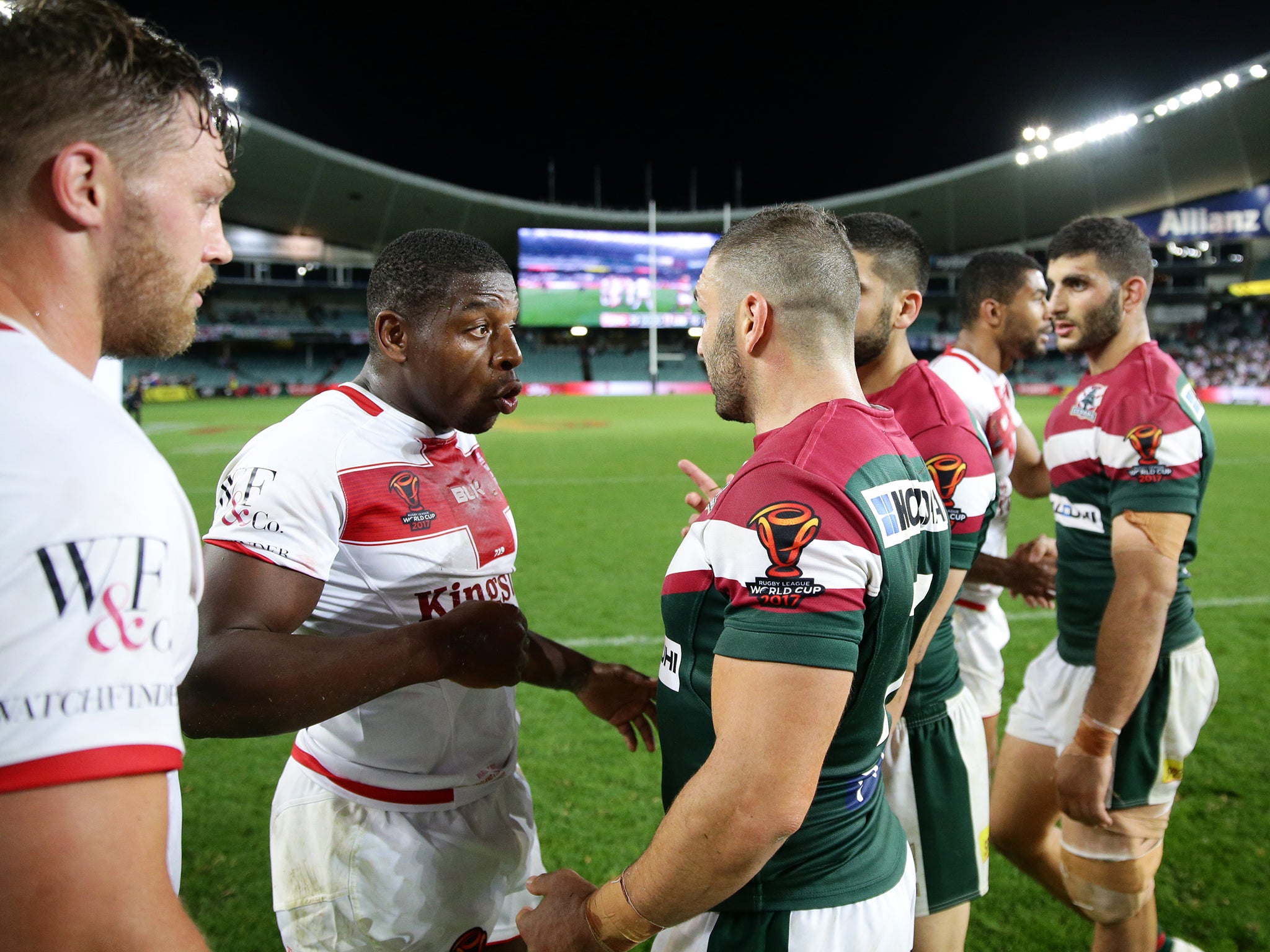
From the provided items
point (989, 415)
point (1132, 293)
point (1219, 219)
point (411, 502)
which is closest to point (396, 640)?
point (411, 502)

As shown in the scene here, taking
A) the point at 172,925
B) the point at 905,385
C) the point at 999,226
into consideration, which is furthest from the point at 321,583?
the point at 999,226

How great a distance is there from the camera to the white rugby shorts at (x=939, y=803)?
2.49 meters

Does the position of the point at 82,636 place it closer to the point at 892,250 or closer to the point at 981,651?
the point at 892,250

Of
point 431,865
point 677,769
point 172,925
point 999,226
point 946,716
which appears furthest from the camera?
point 999,226

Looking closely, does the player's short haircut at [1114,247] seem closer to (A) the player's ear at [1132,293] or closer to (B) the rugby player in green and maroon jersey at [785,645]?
(A) the player's ear at [1132,293]

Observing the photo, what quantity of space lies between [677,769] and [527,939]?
428 mm

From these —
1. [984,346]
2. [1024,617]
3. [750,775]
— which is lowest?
[1024,617]

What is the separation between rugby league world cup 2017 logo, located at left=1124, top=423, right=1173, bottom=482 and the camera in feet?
9.11

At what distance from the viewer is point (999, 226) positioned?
5031 centimetres

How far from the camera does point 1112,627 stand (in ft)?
8.90

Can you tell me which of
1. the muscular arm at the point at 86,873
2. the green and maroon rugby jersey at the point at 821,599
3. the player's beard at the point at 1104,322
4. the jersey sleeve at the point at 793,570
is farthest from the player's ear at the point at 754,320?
the player's beard at the point at 1104,322

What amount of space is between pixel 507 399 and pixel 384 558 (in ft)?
2.25

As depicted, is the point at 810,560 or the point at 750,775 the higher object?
the point at 810,560

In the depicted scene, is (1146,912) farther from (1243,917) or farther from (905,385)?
(905,385)
